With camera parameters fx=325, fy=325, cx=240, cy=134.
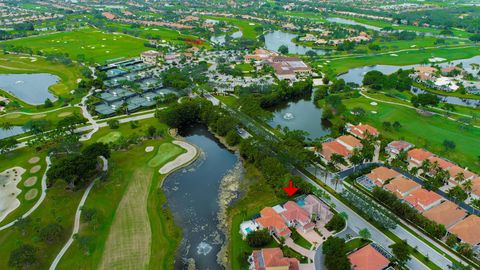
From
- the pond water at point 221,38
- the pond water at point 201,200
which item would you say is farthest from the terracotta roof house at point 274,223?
the pond water at point 221,38

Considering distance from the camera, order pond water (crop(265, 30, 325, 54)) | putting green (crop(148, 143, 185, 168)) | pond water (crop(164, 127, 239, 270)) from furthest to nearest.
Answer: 1. pond water (crop(265, 30, 325, 54))
2. putting green (crop(148, 143, 185, 168))
3. pond water (crop(164, 127, 239, 270))

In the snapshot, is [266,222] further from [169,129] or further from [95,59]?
[95,59]

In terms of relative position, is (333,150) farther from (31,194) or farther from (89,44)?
(89,44)

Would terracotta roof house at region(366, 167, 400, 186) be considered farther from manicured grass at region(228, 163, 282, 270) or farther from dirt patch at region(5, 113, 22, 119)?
dirt patch at region(5, 113, 22, 119)

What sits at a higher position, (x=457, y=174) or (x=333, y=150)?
(x=457, y=174)

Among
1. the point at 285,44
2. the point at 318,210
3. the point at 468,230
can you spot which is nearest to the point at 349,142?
the point at 318,210

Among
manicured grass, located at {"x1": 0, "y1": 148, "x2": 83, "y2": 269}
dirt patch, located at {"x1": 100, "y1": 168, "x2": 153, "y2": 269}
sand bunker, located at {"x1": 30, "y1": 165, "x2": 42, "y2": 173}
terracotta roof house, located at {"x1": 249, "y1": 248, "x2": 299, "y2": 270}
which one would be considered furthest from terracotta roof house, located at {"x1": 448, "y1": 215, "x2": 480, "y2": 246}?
sand bunker, located at {"x1": 30, "y1": 165, "x2": 42, "y2": 173}
